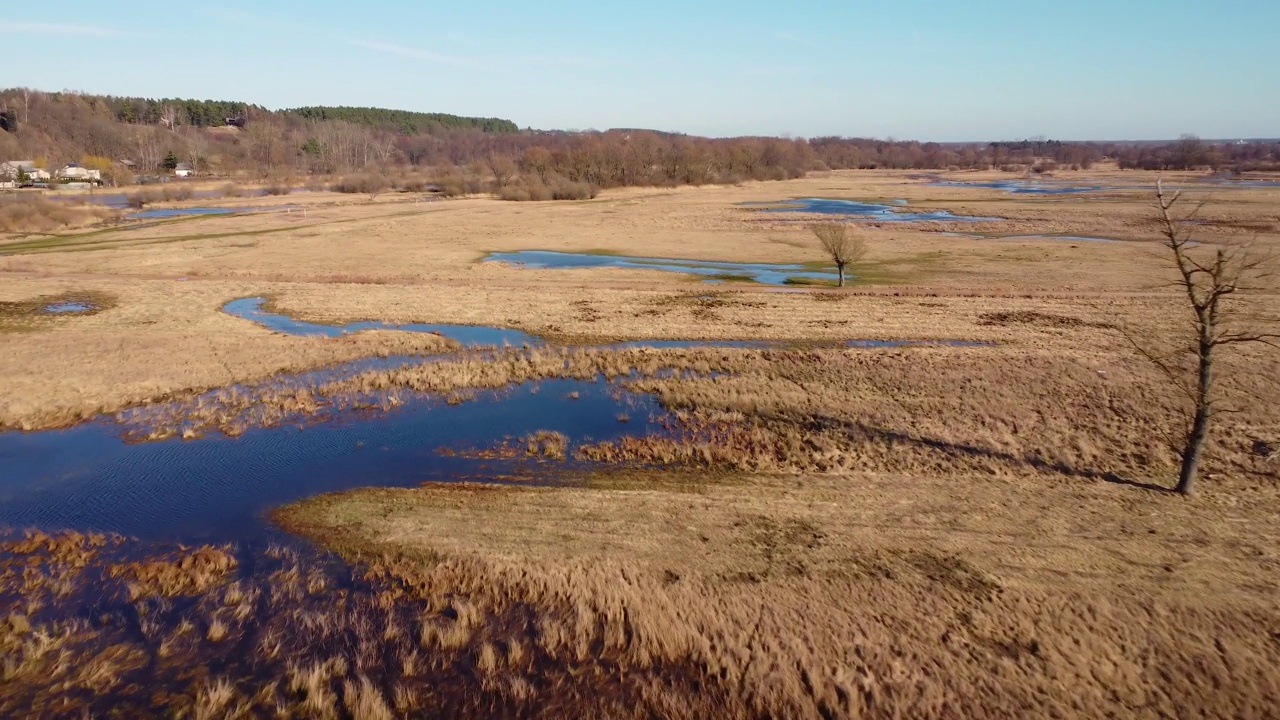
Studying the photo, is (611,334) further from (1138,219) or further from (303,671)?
(1138,219)

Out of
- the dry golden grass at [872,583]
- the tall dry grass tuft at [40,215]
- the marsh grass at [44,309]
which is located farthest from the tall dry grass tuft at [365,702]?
the tall dry grass tuft at [40,215]

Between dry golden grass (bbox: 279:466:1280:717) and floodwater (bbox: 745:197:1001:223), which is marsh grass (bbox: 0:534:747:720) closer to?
dry golden grass (bbox: 279:466:1280:717)

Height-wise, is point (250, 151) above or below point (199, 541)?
above

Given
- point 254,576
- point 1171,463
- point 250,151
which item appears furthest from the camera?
point 250,151

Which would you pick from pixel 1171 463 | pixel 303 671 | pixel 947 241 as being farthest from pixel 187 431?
pixel 947 241

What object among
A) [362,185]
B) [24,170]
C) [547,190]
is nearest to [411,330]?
[547,190]

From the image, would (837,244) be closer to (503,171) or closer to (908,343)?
(908,343)

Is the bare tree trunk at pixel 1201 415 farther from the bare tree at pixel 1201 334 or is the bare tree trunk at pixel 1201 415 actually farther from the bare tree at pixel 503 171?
the bare tree at pixel 503 171
